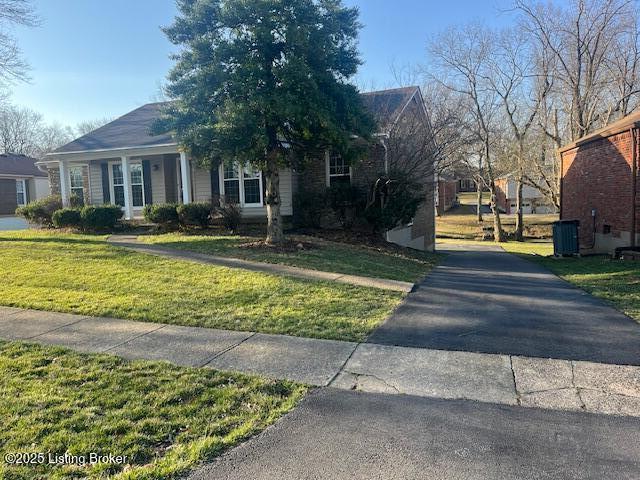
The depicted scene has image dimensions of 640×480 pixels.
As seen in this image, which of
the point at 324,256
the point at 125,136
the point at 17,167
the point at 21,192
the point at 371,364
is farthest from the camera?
the point at 17,167

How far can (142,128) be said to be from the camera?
20578 millimetres

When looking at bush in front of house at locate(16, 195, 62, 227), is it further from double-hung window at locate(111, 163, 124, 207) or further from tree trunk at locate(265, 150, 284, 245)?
tree trunk at locate(265, 150, 284, 245)

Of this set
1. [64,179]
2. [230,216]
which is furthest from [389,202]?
[64,179]

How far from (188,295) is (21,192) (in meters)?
34.0

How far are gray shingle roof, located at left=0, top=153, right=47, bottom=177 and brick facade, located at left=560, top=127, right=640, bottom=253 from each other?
35.8 metres

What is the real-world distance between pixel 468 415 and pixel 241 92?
963cm

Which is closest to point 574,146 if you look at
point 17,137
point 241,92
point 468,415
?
point 241,92

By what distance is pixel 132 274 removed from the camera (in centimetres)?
930

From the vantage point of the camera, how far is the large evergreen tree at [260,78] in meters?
11.0

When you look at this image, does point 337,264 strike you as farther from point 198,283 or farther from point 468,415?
point 468,415

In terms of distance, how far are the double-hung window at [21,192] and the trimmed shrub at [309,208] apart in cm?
2787

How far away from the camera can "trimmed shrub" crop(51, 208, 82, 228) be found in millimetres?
16203

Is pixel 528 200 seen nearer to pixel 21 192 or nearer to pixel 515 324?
pixel 21 192

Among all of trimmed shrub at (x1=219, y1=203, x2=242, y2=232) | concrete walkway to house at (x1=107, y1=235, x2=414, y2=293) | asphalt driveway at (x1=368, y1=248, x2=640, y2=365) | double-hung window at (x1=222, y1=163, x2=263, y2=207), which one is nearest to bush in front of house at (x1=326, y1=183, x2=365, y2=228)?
double-hung window at (x1=222, y1=163, x2=263, y2=207)
